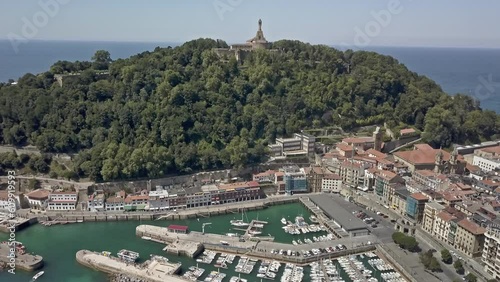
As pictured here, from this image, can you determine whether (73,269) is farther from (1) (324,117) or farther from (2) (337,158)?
(1) (324,117)

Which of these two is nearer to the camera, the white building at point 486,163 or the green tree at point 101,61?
the white building at point 486,163

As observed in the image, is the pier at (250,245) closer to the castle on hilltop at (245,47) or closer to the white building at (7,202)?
the white building at (7,202)

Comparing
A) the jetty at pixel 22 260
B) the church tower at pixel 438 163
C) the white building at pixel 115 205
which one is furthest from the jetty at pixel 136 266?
the church tower at pixel 438 163

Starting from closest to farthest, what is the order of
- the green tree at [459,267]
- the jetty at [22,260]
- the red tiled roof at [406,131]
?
the green tree at [459,267] < the jetty at [22,260] < the red tiled roof at [406,131]

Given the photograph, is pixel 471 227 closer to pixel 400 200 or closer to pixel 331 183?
pixel 400 200

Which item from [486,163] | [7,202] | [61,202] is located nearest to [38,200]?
[61,202]

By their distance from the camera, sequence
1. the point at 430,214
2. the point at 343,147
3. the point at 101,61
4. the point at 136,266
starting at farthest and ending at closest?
the point at 101,61 → the point at 343,147 → the point at 430,214 → the point at 136,266

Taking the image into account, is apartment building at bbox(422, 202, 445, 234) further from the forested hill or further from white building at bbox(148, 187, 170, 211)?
white building at bbox(148, 187, 170, 211)
